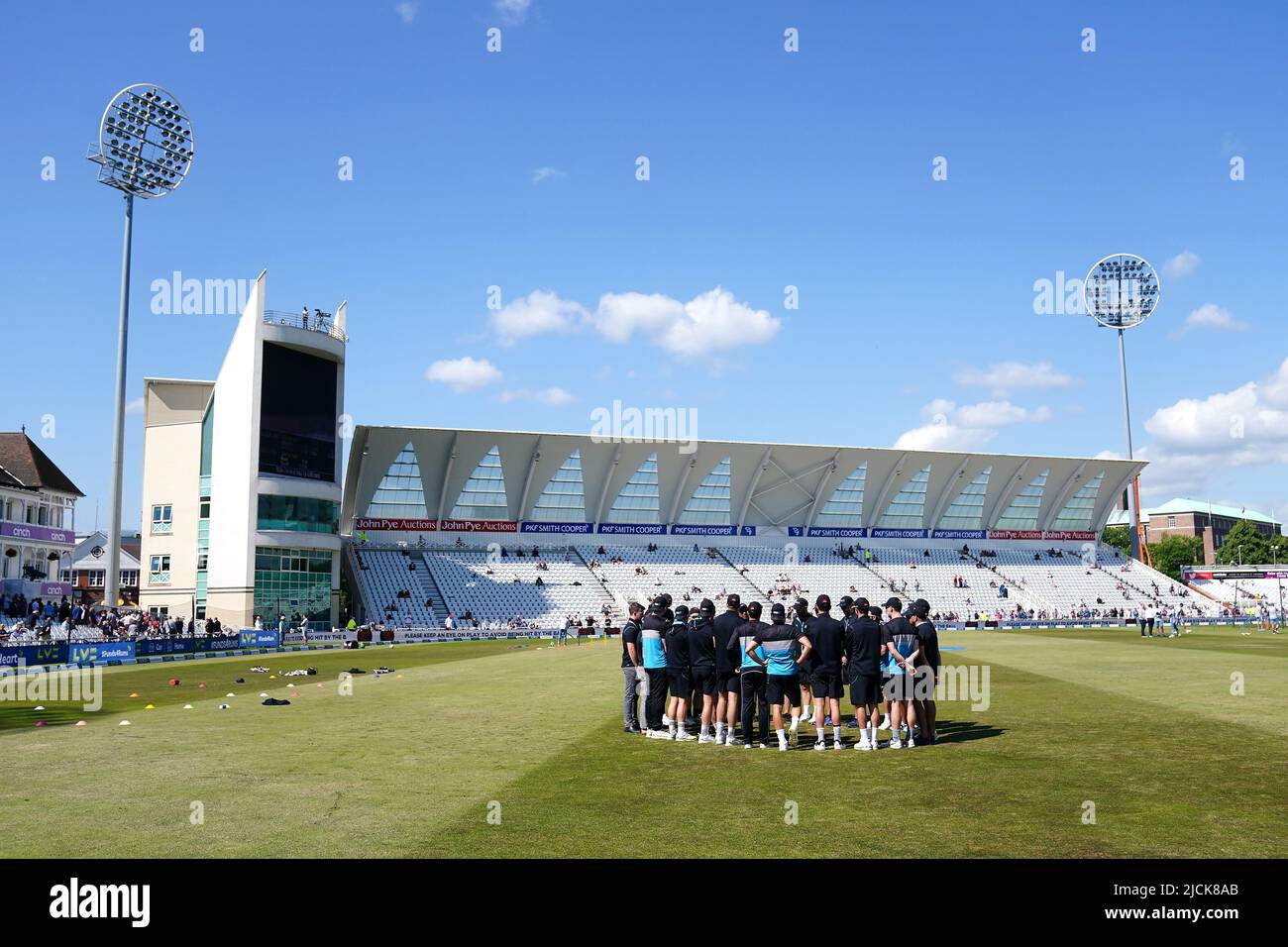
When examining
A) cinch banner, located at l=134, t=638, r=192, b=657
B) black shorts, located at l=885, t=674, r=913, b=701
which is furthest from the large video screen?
black shorts, located at l=885, t=674, r=913, b=701

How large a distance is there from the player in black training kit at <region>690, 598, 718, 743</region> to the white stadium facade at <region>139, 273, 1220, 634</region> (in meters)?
47.3

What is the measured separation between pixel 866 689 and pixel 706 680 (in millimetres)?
2379

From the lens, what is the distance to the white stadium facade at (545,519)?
57500 millimetres

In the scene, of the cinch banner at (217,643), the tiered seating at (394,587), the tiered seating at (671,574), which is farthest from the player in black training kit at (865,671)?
the tiered seating at (671,574)

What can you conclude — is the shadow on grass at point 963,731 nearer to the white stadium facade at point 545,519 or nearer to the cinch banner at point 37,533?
the white stadium facade at point 545,519

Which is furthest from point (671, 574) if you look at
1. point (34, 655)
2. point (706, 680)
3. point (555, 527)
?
point (706, 680)

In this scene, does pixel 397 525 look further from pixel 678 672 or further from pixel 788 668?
pixel 788 668

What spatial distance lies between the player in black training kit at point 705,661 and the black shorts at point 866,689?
Result: 6.85 ft

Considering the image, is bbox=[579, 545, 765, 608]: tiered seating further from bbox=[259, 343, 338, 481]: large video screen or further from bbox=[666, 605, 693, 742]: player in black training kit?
bbox=[666, 605, 693, 742]: player in black training kit

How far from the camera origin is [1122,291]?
84.6 meters

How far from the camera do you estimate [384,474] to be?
7181 cm

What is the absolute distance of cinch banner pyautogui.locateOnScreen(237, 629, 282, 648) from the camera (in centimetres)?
4797
